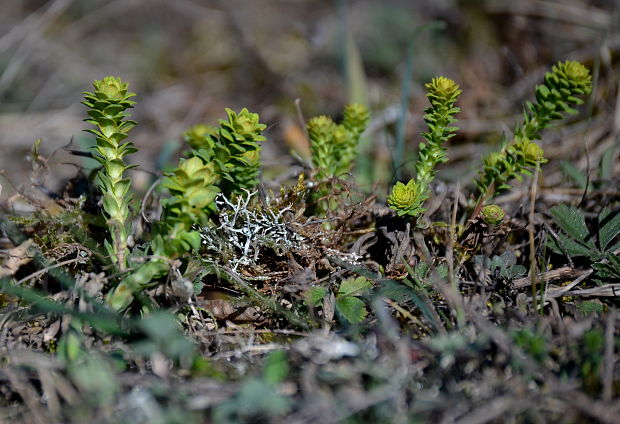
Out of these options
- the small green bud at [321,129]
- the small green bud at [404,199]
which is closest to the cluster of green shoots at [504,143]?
the small green bud at [404,199]

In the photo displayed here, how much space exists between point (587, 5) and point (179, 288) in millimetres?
3565

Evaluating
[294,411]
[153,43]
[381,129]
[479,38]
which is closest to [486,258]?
[294,411]

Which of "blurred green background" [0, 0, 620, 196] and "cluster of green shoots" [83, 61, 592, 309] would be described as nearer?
"cluster of green shoots" [83, 61, 592, 309]

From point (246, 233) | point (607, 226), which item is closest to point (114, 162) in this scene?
point (246, 233)

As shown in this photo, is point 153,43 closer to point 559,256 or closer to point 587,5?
point 587,5

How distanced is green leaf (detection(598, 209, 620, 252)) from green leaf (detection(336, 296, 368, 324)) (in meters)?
0.81

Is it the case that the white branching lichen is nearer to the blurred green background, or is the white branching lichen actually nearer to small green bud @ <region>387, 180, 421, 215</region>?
small green bud @ <region>387, 180, 421, 215</region>

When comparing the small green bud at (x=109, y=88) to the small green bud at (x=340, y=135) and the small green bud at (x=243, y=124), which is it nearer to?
the small green bud at (x=243, y=124)

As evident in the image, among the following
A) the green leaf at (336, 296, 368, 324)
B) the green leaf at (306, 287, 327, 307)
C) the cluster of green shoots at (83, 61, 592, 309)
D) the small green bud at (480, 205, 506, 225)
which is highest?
the cluster of green shoots at (83, 61, 592, 309)

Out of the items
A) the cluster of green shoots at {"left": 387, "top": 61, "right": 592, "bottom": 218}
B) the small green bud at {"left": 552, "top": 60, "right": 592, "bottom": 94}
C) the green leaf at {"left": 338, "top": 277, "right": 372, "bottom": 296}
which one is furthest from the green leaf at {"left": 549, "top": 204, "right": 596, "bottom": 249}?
the green leaf at {"left": 338, "top": 277, "right": 372, "bottom": 296}

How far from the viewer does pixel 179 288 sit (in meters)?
1.45

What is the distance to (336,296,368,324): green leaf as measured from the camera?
1.50 meters

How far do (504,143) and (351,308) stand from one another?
775 mm

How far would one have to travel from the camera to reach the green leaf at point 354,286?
1.64 meters
